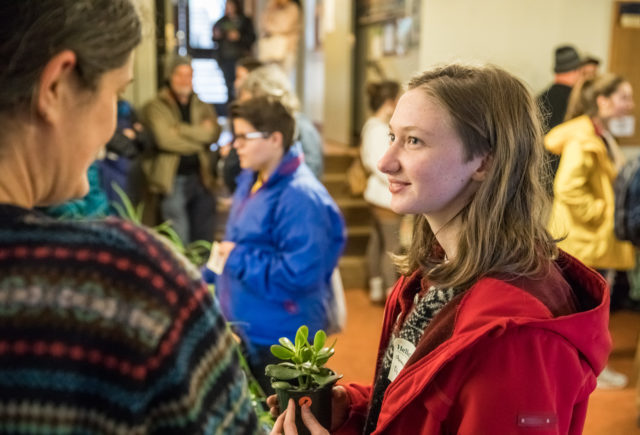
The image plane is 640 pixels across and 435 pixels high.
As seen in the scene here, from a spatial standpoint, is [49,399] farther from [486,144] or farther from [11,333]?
[486,144]

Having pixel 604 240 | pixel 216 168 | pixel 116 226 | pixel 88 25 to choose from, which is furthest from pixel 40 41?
pixel 216 168

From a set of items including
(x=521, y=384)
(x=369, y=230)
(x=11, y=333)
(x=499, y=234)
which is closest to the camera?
(x=11, y=333)

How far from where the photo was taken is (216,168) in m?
5.40

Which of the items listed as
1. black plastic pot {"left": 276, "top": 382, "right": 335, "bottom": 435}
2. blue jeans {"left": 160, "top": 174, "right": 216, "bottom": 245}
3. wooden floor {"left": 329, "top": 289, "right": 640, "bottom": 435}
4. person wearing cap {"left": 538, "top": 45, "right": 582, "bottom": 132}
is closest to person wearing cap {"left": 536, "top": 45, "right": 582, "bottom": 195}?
person wearing cap {"left": 538, "top": 45, "right": 582, "bottom": 132}

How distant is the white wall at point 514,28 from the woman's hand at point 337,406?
4.62 meters

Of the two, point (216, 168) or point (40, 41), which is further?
point (216, 168)

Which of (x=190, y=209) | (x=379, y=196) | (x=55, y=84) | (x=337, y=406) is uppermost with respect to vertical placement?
(x=55, y=84)

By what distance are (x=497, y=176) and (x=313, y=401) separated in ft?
1.78

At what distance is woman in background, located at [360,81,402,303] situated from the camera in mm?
5297

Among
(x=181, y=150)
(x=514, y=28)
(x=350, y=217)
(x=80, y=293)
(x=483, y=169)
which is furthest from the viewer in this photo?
(x=350, y=217)

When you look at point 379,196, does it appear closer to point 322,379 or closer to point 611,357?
point 611,357

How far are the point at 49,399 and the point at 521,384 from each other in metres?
0.73

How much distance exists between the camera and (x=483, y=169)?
4.17 ft

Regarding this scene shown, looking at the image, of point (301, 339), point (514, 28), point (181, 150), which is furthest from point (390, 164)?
point (514, 28)
